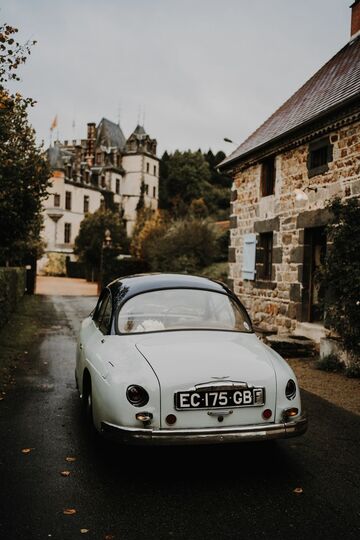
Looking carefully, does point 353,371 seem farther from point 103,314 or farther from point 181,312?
point 103,314

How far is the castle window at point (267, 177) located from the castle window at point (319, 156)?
86.8 inches

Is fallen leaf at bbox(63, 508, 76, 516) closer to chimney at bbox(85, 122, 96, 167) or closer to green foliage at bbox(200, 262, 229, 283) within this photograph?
green foliage at bbox(200, 262, 229, 283)

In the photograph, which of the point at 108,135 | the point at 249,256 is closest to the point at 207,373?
the point at 249,256

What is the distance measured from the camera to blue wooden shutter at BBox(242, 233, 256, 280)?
47.5 feet

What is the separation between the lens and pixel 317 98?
42.8 ft

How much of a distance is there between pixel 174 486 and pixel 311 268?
8.93 m

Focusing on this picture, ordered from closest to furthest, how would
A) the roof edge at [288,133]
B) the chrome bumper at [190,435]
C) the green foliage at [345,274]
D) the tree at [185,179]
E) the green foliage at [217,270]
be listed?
1. the chrome bumper at [190,435]
2. the green foliage at [345,274]
3. the roof edge at [288,133]
4. the green foliage at [217,270]
5. the tree at [185,179]

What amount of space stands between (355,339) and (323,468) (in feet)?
15.9

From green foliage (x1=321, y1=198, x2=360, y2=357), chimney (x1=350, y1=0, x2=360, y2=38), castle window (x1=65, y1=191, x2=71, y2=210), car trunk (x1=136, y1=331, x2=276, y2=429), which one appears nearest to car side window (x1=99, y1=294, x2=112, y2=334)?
car trunk (x1=136, y1=331, x2=276, y2=429)

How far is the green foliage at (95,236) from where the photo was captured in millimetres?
50969

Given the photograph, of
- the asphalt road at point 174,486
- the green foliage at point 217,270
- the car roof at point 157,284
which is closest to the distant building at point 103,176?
the green foliage at point 217,270

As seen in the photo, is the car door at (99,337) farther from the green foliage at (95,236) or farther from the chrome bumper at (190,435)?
the green foliage at (95,236)

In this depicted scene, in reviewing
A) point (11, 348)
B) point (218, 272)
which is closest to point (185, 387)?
point (11, 348)

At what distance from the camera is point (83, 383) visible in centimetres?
558
